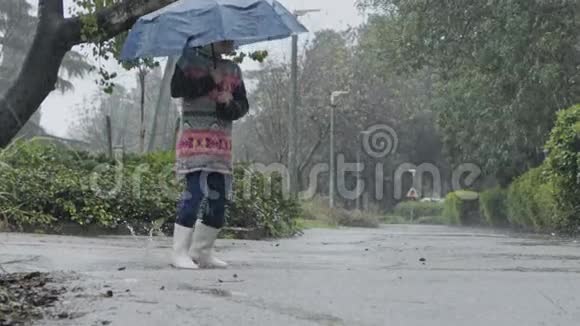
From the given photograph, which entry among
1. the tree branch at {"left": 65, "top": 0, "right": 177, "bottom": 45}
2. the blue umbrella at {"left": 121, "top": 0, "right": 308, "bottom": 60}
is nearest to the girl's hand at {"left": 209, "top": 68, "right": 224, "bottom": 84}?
the blue umbrella at {"left": 121, "top": 0, "right": 308, "bottom": 60}

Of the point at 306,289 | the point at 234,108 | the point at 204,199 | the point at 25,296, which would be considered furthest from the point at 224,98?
the point at 25,296

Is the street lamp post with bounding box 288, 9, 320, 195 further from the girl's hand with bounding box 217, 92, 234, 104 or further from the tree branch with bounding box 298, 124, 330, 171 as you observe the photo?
the girl's hand with bounding box 217, 92, 234, 104

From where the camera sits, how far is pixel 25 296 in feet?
17.2

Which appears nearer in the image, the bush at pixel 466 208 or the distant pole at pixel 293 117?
the distant pole at pixel 293 117

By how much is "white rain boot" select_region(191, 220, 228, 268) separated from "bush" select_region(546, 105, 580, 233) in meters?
12.0

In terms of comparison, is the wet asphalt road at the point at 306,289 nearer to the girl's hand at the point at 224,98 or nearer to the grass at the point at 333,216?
the girl's hand at the point at 224,98

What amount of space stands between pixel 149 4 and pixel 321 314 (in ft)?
13.4

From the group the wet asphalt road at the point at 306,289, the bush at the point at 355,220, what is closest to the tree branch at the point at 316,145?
the bush at the point at 355,220

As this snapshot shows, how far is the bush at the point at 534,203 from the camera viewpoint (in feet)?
68.8

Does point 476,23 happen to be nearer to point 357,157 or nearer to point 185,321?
point 185,321

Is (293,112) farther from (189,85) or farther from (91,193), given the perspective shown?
(189,85)

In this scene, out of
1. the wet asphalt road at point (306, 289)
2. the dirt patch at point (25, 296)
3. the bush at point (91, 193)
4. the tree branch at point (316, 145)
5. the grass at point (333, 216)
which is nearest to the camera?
the dirt patch at point (25, 296)

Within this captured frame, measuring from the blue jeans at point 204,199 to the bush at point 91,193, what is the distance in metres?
A: 4.87

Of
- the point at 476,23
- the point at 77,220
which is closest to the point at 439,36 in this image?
the point at 476,23
